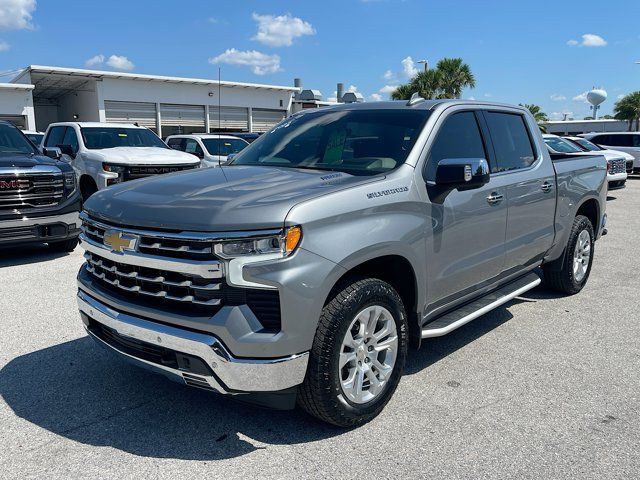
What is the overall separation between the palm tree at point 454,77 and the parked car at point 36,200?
90.1ft

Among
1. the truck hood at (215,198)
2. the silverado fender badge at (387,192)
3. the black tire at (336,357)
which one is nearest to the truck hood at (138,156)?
the truck hood at (215,198)

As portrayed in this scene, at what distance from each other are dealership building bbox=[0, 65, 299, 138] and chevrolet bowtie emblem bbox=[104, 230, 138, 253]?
25667 millimetres

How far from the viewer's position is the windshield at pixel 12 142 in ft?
26.2

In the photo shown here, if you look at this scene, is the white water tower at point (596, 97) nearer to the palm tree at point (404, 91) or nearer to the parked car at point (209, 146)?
the palm tree at point (404, 91)

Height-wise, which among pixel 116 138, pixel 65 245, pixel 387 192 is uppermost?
pixel 116 138

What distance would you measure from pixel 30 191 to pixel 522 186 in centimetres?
603

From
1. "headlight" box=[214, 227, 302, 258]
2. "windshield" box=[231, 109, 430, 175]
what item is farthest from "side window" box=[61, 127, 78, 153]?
"headlight" box=[214, 227, 302, 258]

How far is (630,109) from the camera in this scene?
159 feet

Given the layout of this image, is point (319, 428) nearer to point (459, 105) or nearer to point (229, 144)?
point (459, 105)

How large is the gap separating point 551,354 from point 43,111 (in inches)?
1490

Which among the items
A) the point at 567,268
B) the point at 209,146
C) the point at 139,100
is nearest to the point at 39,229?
the point at 567,268

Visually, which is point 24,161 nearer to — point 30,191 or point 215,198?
point 30,191

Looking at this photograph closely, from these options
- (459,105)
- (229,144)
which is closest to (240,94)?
(229,144)

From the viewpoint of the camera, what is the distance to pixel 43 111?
35406 mm
